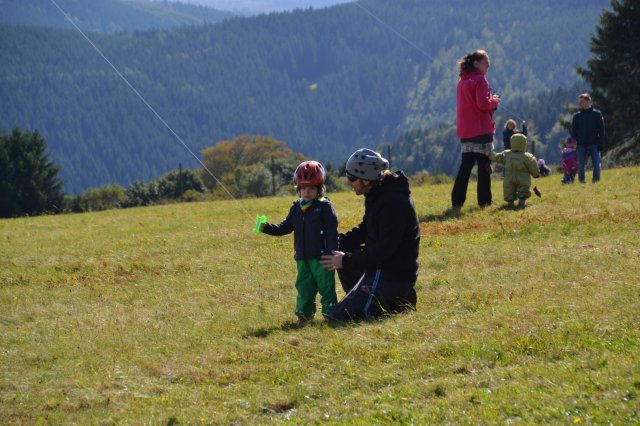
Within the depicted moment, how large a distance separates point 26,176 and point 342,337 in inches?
3217

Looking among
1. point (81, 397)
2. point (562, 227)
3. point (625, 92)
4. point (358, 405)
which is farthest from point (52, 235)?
point (625, 92)

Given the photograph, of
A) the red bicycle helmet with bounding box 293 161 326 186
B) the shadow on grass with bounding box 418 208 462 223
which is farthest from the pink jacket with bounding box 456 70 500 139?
the red bicycle helmet with bounding box 293 161 326 186

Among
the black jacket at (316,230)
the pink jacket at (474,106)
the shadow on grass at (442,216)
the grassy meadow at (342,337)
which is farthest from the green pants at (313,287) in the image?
the pink jacket at (474,106)

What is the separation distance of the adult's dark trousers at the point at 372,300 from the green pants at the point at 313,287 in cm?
44

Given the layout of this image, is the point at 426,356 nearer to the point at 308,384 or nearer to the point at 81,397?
the point at 308,384

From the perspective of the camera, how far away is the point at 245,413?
24.3 ft

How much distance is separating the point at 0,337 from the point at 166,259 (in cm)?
576

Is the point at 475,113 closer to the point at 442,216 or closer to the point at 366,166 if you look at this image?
the point at 442,216

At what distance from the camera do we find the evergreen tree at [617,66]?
2304 inches

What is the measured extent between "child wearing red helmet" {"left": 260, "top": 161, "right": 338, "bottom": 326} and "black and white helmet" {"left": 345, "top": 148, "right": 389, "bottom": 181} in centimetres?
79

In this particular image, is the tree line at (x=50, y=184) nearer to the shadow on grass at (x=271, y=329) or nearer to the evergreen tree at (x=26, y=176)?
the evergreen tree at (x=26, y=176)

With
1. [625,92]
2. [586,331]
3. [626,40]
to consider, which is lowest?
[586,331]

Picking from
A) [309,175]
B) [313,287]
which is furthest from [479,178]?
[309,175]

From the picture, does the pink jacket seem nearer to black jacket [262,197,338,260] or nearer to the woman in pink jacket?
the woman in pink jacket
